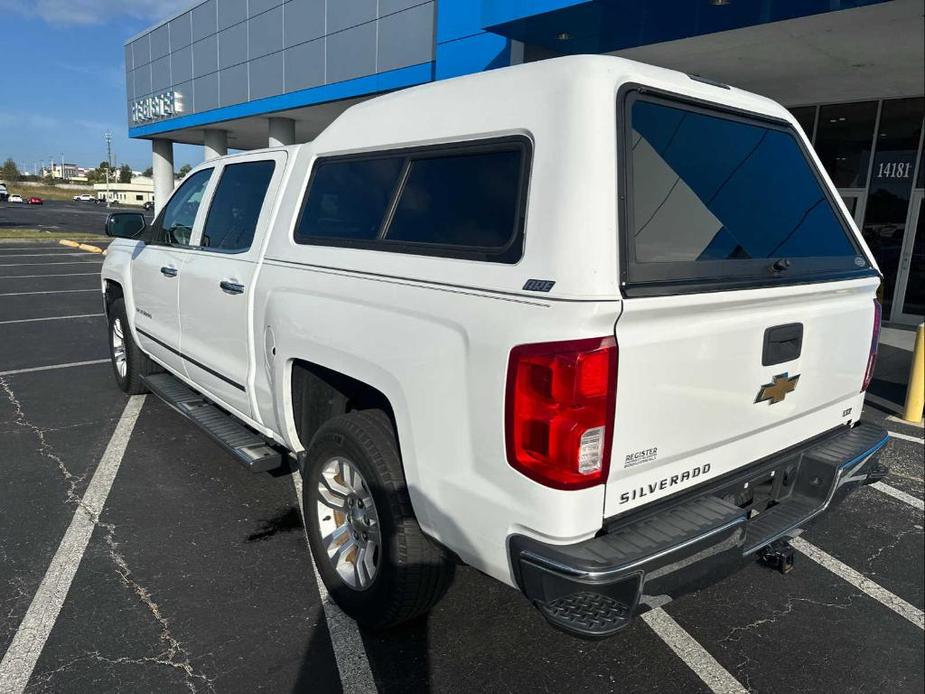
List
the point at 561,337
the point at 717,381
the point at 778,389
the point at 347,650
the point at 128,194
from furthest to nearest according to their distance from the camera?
the point at 128,194 < the point at 347,650 < the point at 778,389 < the point at 717,381 < the point at 561,337

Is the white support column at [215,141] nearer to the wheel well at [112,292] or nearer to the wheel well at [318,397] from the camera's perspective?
the wheel well at [112,292]

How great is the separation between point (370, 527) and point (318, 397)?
2.54 ft

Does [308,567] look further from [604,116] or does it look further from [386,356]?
[604,116]

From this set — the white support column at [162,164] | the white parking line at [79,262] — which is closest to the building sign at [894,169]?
the white parking line at [79,262]

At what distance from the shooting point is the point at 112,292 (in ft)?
19.4

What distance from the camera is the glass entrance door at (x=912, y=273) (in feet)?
37.7

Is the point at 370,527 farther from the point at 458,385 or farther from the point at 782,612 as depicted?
the point at 782,612

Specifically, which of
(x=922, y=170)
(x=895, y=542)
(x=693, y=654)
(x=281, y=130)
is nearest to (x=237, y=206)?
(x=693, y=654)

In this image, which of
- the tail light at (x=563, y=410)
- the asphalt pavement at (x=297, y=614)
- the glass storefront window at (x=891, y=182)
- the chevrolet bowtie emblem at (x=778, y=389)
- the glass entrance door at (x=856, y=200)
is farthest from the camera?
the glass entrance door at (x=856, y=200)

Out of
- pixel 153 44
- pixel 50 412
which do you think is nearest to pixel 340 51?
pixel 50 412

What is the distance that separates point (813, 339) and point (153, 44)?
33240mm

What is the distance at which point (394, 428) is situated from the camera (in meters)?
2.71

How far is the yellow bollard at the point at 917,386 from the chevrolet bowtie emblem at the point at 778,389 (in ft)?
14.2

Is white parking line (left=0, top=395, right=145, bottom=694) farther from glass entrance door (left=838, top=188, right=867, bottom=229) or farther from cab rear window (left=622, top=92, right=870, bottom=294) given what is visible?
glass entrance door (left=838, top=188, right=867, bottom=229)
